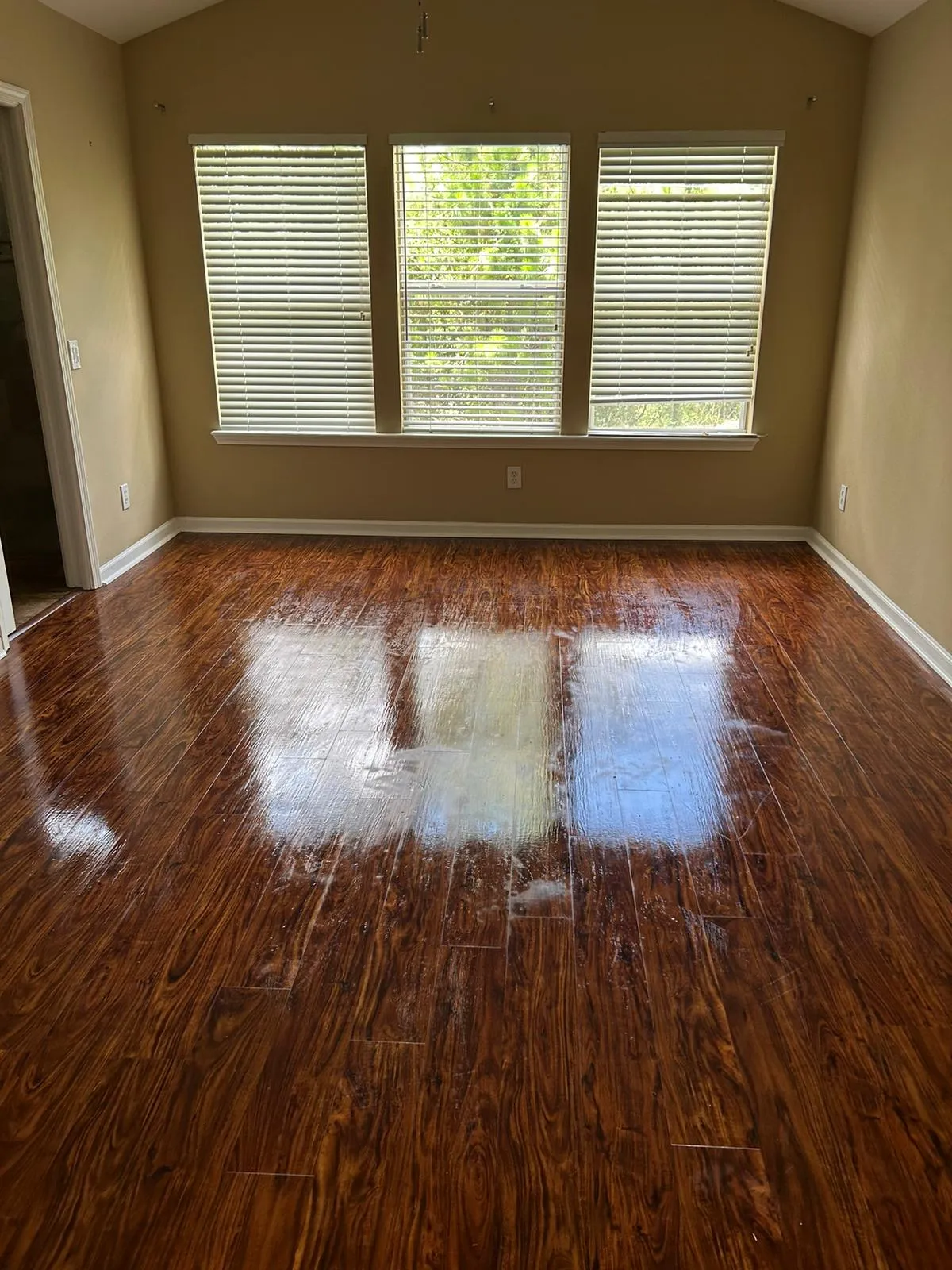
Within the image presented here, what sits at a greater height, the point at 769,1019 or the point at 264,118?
the point at 264,118

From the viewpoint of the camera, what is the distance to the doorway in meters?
4.67

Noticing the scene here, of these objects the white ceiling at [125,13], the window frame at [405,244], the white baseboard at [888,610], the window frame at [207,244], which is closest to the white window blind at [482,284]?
the window frame at [405,244]

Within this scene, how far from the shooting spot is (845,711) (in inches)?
130

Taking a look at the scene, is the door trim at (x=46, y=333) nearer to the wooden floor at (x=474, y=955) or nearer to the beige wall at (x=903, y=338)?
the wooden floor at (x=474, y=955)

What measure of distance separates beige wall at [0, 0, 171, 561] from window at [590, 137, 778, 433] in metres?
2.46

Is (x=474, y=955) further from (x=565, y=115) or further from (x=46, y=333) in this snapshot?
(x=565, y=115)

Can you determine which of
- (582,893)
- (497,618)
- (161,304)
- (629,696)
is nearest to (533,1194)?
(582,893)

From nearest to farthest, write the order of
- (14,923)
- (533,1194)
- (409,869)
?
(533,1194) → (14,923) → (409,869)

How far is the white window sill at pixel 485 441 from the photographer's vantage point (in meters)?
5.19

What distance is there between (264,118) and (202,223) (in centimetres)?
63

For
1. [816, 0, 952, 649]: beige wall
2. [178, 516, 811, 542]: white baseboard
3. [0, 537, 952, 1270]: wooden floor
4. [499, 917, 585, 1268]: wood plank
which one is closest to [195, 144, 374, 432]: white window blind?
[178, 516, 811, 542]: white baseboard

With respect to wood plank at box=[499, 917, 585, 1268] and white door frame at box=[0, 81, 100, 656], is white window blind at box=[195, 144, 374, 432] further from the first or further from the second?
wood plank at box=[499, 917, 585, 1268]

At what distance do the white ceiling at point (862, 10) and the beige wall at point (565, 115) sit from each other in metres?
0.08

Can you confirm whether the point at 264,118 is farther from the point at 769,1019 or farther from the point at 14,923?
the point at 769,1019
